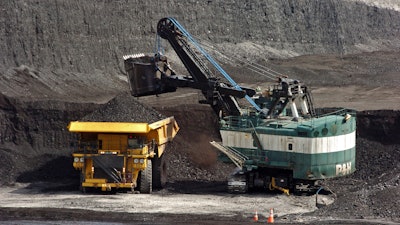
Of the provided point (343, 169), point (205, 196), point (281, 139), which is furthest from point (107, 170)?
point (343, 169)

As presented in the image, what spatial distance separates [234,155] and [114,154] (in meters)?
3.74

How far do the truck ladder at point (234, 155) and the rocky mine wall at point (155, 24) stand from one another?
68.7 feet

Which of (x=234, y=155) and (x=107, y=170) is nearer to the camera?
(x=107, y=170)

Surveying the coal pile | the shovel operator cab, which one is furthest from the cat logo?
the coal pile

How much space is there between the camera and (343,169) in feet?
106

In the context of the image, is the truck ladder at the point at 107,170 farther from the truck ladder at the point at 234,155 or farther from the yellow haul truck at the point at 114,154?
the truck ladder at the point at 234,155

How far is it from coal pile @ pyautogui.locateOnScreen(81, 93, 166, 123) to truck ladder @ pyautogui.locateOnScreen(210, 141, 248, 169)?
2355mm

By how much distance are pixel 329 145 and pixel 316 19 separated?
133 feet

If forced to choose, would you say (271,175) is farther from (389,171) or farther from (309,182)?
Result: (389,171)

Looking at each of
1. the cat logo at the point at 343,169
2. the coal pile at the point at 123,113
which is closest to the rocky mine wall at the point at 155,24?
the coal pile at the point at 123,113

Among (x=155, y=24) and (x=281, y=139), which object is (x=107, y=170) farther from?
(x=155, y=24)

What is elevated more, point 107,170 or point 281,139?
point 281,139

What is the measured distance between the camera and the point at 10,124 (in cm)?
3788

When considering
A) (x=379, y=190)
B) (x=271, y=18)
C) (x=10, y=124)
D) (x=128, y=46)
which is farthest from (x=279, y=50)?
(x=379, y=190)
